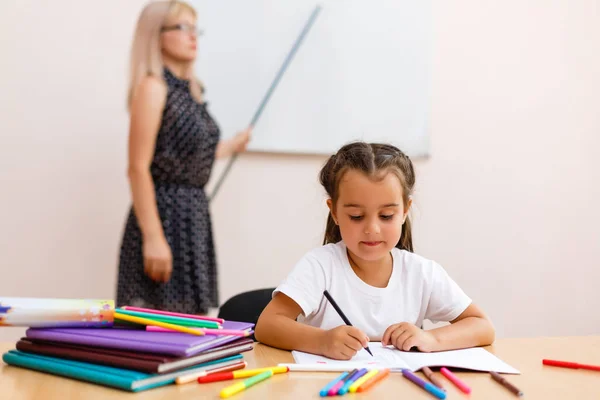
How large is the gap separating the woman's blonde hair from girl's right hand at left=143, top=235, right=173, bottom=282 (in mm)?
463

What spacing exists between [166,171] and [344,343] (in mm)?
1169

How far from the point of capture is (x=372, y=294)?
4.40ft

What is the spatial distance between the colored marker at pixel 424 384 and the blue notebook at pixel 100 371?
0.86ft

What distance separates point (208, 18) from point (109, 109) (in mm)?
530

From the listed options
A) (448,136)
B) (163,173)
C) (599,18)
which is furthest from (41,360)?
(599,18)

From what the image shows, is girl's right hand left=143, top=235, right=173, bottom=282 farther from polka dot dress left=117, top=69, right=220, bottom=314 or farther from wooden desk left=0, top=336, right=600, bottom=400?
wooden desk left=0, top=336, right=600, bottom=400

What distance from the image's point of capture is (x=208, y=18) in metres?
2.53

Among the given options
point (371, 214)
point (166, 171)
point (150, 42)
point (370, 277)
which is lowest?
point (370, 277)

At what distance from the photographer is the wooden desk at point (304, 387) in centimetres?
84

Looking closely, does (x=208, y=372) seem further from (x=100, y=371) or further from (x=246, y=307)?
(x=246, y=307)

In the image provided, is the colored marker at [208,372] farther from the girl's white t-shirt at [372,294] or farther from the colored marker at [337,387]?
the girl's white t-shirt at [372,294]

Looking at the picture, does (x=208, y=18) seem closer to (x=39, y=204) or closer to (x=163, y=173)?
(x=163, y=173)

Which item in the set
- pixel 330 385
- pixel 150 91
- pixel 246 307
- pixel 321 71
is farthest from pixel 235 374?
pixel 321 71

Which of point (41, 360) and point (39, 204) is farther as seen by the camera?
point (39, 204)
